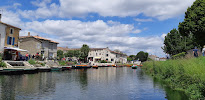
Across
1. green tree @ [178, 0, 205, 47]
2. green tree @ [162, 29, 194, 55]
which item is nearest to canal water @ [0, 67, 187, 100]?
green tree @ [178, 0, 205, 47]

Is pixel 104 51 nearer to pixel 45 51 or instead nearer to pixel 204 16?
pixel 45 51

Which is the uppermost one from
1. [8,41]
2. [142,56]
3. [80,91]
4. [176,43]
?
[176,43]

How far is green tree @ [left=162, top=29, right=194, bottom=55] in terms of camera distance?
5202 cm

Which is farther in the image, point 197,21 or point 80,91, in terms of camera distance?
point 197,21

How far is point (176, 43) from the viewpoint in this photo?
54906 mm

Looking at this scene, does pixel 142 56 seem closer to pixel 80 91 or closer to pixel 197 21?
pixel 197 21

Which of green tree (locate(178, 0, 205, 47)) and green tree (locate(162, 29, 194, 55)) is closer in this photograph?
green tree (locate(178, 0, 205, 47))

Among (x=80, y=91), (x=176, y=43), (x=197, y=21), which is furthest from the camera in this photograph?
(x=176, y=43)

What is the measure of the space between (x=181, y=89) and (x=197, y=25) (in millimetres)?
15869

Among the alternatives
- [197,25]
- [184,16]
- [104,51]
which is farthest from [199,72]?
[104,51]

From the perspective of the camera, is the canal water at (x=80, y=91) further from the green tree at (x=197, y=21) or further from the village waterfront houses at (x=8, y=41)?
the village waterfront houses at (x=8, y=41)

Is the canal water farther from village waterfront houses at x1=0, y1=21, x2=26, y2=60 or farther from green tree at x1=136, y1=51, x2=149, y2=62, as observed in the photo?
green tree at x1=136, y1=51, x2=149, y2=62

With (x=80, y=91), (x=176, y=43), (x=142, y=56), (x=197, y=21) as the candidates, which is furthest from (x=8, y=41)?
(x=142, y=56)

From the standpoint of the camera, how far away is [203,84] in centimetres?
1092
